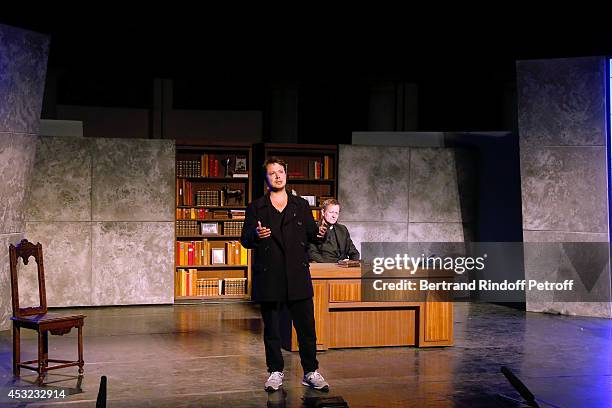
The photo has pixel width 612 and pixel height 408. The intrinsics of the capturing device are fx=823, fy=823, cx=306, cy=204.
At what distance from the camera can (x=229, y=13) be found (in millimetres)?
9805

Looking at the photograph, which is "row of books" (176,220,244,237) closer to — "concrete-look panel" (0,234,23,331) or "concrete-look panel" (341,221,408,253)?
"concrete-look panel" (341,221,408,253)

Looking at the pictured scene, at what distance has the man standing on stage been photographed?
572cm

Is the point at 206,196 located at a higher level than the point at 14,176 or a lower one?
lower

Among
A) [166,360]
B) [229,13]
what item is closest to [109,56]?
[229,13]

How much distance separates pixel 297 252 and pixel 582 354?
3283mm

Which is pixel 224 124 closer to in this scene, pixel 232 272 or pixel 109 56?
pixel 109 56

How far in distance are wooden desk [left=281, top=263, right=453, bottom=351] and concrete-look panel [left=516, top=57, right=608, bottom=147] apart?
3.38 m

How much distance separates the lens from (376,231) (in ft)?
37.0

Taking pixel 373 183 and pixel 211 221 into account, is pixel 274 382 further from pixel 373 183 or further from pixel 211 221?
pixel 373 183

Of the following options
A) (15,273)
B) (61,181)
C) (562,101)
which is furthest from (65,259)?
(562,101)

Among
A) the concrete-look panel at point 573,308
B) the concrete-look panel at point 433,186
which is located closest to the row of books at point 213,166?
the concrete-look panel at point 433,186

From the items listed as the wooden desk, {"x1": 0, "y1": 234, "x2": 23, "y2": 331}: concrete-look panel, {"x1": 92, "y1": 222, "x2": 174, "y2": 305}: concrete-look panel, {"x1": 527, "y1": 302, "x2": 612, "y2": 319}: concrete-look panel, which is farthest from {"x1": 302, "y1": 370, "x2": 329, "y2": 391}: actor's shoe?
{"x1": 527, "y1": 302, "x2": 612, "y2": 319}: concrete-look panel

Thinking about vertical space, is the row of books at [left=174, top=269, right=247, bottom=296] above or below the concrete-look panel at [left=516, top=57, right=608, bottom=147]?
below

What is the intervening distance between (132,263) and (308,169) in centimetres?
274
